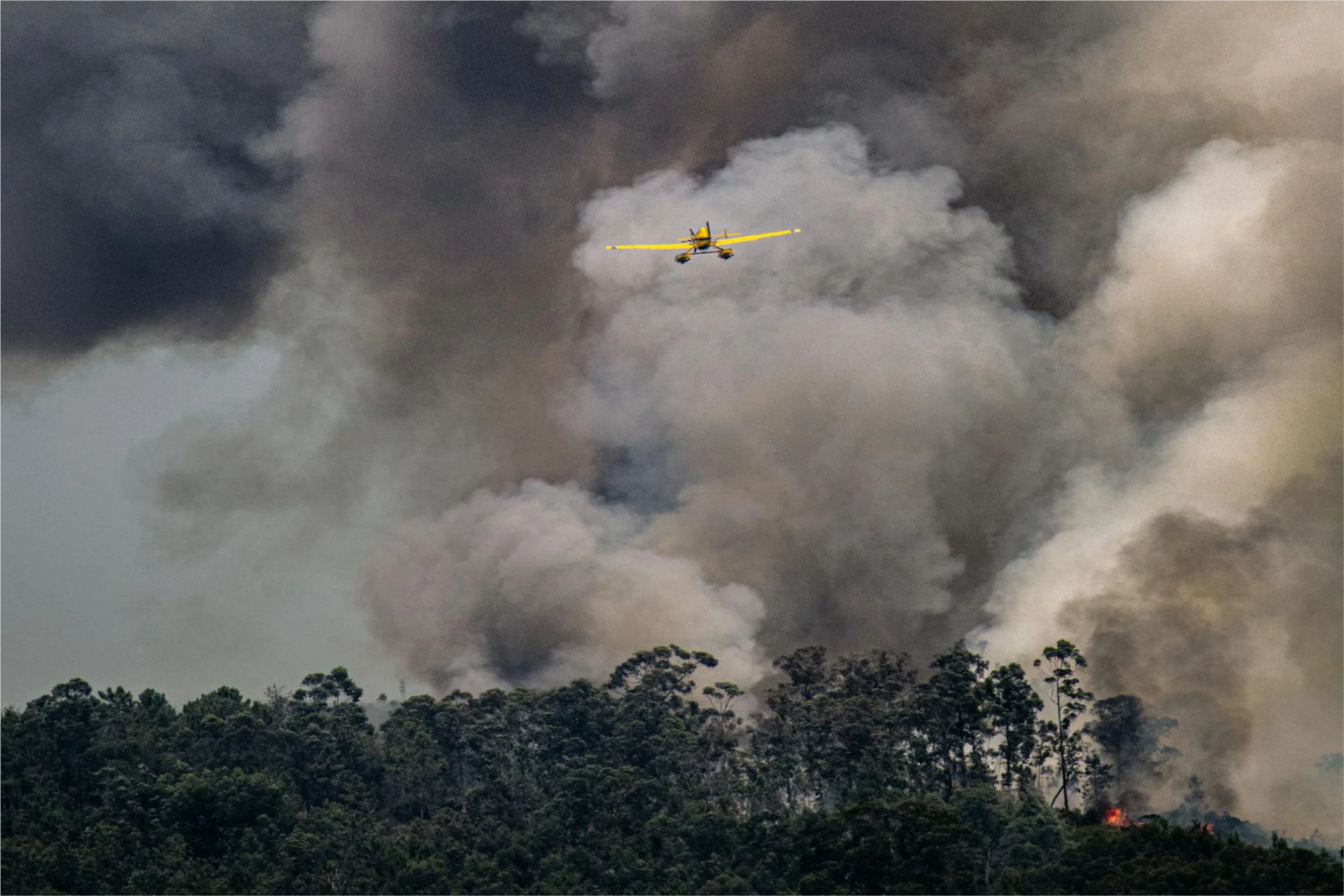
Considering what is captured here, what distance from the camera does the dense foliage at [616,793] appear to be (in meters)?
126

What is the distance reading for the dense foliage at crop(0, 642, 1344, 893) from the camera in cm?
12650

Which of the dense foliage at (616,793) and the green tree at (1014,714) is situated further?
the green tree at (1014,714)

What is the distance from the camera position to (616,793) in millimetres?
143500

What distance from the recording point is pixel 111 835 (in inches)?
5295

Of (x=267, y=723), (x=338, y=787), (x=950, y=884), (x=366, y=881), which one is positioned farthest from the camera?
(x=267, y=723)

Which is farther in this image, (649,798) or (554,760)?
(554,760)

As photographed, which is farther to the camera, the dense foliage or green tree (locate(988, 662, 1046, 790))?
green tree (locate(988, 662, 1046, 790))

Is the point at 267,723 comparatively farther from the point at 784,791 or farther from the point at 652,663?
the point at 784,791

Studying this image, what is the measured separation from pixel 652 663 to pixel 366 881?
46.2 meters

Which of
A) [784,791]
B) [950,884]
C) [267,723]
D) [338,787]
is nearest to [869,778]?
[784,791]

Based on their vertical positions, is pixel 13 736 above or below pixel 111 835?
above

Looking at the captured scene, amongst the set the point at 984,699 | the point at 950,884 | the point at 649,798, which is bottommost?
the point at 950,884

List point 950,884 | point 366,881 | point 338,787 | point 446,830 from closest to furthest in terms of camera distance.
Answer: point 950,884
point 366,881
point 446,830
point 338,787

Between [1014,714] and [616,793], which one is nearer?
[616,793]
